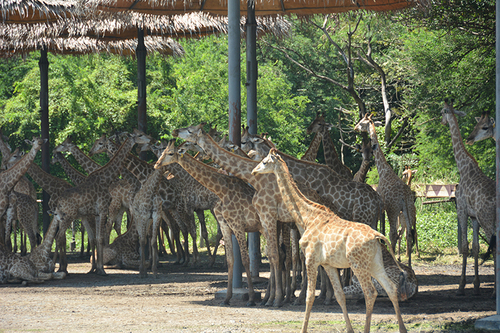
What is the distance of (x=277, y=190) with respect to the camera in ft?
27.8

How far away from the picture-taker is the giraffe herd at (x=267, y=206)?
266 inches

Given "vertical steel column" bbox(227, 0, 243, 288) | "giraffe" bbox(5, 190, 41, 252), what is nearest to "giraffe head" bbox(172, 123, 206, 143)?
"vertical steel column" bbox(227, 0, 243, 288)

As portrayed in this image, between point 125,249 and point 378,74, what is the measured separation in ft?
52.0

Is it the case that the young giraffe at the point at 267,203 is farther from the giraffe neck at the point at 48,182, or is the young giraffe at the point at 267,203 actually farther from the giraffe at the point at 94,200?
the giraffe neck at the point at 48,182

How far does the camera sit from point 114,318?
7703mm

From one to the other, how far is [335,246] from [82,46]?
1129 cm

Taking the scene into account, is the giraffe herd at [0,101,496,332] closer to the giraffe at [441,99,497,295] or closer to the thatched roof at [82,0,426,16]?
the giraffe at [441,99,497,295]

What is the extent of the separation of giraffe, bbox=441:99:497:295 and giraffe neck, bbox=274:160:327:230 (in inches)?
134

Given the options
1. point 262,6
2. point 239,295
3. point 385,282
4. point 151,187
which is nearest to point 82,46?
point 262,6

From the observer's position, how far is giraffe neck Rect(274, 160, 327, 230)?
7020 millimetres

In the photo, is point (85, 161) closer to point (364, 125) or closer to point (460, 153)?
point (364, 125)

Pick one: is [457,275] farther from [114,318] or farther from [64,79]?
[64,79]

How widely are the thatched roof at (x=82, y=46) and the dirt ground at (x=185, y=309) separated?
613cm

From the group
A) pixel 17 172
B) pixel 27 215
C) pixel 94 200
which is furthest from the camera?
pixel 27 215
